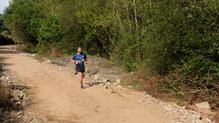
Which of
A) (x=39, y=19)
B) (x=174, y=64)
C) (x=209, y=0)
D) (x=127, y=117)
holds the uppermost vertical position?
(x=39, y=19)

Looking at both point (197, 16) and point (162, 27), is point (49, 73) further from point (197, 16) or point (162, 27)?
point (197, 16)

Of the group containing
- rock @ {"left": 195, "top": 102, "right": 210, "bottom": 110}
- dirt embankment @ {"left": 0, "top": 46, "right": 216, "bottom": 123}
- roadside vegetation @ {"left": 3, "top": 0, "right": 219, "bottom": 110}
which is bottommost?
rock @ {"left": 195, "top": 102, "right": 210, "bottom": 110}

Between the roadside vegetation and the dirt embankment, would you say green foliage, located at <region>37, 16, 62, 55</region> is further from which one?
the dirt embankment

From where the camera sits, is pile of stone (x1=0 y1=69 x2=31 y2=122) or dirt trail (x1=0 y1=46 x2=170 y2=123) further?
dirt trail (x1=0 y1=46 x2=170 y2=123)

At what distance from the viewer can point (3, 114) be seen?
19.7 ft

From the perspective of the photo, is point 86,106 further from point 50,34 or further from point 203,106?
point 50,34

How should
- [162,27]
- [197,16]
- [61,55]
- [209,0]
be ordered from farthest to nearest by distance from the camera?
1. [61,55]
2. [162,27]
3. [197,16]
4. [209,0]

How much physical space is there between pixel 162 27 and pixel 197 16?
1.24 metres

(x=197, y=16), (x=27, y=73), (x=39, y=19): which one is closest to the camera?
(x=197, y=16)

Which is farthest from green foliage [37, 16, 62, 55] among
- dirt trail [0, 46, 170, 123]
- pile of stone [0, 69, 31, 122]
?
pile of stone [0, 69, 31, 122]

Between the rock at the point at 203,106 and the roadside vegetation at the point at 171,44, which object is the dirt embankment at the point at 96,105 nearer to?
the rock at the point at 203,106

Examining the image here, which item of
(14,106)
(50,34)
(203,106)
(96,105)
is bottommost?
(203,106)

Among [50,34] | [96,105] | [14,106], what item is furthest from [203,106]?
[50,34]

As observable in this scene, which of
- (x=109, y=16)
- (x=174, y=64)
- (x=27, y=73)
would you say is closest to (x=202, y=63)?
(x=174, y=64)
